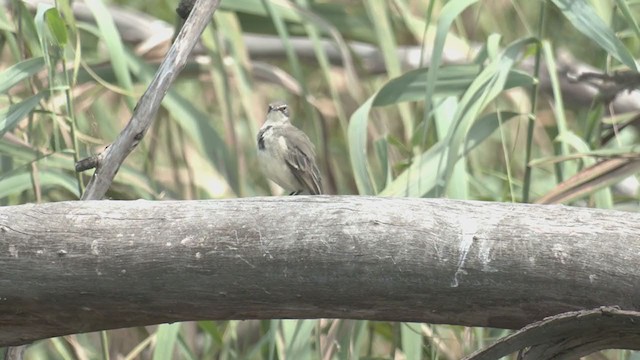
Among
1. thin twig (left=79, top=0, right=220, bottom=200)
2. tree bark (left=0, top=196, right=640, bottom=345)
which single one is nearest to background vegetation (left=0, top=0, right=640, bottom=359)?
thin twig (left=79, top=0, right=220, bottom=200)

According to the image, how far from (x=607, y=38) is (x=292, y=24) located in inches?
67.4

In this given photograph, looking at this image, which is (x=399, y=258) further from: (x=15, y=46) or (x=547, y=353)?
(x=15, y=46)

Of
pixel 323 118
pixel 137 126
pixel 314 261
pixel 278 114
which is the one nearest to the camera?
pixel 314 261

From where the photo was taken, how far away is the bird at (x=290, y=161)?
289 centimetres

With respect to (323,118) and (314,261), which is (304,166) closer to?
(323,118)

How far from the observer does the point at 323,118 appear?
3.32m

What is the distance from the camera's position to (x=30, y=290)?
163cm

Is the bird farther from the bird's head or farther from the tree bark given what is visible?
the tree bark

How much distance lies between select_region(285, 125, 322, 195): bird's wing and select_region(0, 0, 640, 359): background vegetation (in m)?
0.13

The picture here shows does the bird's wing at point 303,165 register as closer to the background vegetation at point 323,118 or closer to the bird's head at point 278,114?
the background vegetation at point 323,118

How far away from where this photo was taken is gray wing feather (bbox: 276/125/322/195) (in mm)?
2893

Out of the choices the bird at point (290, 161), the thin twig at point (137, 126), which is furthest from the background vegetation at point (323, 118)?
the thin twig at point (137, 126)

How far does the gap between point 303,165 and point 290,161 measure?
35mm

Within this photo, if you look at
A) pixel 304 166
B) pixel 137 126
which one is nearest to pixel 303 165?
pixel 304 166
